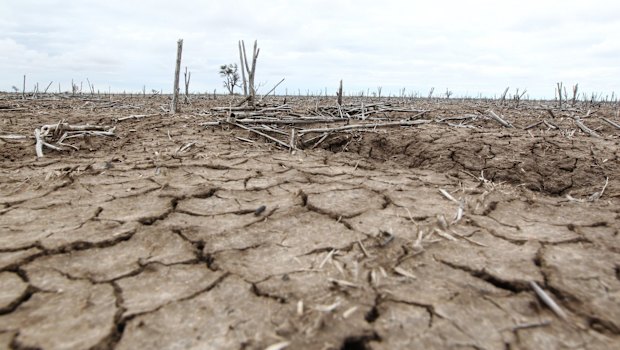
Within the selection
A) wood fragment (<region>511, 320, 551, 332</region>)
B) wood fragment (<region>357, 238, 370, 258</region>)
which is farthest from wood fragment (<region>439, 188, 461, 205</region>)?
wood fragment (<region>511, 320, 551, 332</region>)

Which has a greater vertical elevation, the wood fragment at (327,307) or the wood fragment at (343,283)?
the wood fragment at (343,283)

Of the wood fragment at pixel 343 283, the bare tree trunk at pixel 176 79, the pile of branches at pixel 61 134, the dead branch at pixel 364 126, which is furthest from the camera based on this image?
the bare tree trunk at pixel 176 79

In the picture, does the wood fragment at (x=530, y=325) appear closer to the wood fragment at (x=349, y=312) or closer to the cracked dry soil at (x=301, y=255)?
the cracked dry soil at (x=301, y=255)

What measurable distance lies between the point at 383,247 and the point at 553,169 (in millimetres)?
2582

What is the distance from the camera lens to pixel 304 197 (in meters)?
2.76

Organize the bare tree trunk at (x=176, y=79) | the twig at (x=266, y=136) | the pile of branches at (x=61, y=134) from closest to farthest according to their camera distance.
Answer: the pile of branches at (x=61, y=134) → the twig at (x=266, y=136) → the bare tree trunk at (x=176, y=79)

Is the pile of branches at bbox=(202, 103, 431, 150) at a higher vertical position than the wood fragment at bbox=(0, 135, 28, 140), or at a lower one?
higher

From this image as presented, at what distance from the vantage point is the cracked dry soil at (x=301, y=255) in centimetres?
141

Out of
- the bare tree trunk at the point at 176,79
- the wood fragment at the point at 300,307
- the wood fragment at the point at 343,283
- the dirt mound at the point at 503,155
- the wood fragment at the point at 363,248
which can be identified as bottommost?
the wood fragment at the point at 300,307

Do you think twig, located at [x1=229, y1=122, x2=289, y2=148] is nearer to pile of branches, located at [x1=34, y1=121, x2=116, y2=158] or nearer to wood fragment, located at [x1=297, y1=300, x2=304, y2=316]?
→ pile of branches, located at [x1=34, y1=121, x2=116, y2=158]

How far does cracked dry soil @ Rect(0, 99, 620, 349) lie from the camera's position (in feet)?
4.64

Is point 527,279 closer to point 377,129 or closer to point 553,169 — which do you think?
point 553,169

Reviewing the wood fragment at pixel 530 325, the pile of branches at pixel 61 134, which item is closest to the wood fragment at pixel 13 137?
the pile of branches at pixel 61 134

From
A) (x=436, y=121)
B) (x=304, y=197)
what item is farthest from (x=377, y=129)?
(x=304, y=197)
